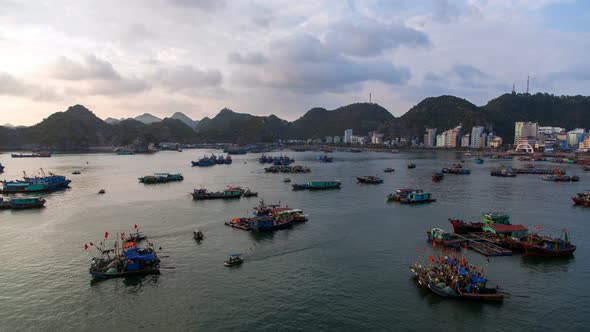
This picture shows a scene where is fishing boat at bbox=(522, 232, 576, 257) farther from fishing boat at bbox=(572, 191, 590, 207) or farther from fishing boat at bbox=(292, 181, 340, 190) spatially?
fishing boat at bbox=(292, 181, 340, 190)

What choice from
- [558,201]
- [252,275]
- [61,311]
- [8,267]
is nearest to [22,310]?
[61,311]

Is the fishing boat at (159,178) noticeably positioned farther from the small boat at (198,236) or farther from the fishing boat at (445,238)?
the fishing boat at (445,238)

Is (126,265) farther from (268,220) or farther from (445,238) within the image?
(445,238)

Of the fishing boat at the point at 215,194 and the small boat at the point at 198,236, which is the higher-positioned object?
the fishing boat at the point at 215,194

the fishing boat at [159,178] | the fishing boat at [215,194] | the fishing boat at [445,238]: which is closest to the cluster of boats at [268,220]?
the fishing boat at [445,238]

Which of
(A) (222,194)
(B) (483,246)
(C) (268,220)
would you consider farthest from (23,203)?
(B) (483,246)

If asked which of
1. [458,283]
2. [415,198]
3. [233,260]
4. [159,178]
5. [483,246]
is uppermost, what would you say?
[159,178]
